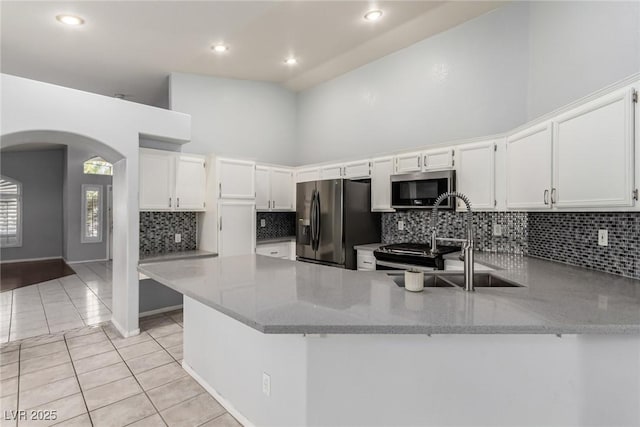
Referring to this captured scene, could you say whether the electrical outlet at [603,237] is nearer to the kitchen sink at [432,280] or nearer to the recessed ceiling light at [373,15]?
the kitchen sink at [432,280]

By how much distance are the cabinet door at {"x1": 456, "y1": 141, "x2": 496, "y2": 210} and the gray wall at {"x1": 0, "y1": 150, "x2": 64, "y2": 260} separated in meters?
10.3

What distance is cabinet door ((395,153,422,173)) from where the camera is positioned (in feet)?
11.8

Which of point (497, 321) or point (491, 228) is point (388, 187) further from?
point (497, 321)

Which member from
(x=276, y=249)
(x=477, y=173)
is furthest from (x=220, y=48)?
(x=477, y=173)

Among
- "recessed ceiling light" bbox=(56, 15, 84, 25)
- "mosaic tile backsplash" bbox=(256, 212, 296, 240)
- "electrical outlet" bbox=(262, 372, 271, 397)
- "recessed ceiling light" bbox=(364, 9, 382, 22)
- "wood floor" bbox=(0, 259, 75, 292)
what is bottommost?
"wood floor" bbox=(0, 259, 75, 292)

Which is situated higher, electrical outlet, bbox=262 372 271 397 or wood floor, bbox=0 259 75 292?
electrical outlet, bbox=262 372 271 397

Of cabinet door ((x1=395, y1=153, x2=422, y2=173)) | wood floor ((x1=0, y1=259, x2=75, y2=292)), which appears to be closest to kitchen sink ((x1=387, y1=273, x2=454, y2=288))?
cabinet door ((x1=395, y1=153, x2=422, y2=173))

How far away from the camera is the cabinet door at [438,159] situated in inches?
132

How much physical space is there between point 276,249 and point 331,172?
1419mm

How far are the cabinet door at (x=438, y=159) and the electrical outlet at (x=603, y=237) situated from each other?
4.57 ft

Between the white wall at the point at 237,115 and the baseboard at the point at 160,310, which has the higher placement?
the white wall at the point at 237,115

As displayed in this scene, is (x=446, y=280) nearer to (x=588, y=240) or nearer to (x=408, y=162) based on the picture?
(x=588, y=240)

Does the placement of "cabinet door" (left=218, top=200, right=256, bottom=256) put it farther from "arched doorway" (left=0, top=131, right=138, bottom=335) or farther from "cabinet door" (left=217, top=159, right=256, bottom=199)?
"arched doorway" (left=0, top=131, right=138, bottom=335)

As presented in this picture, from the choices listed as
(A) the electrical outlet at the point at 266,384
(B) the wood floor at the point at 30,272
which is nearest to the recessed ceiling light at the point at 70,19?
(A) the electrical outlet at the point at 266,384
